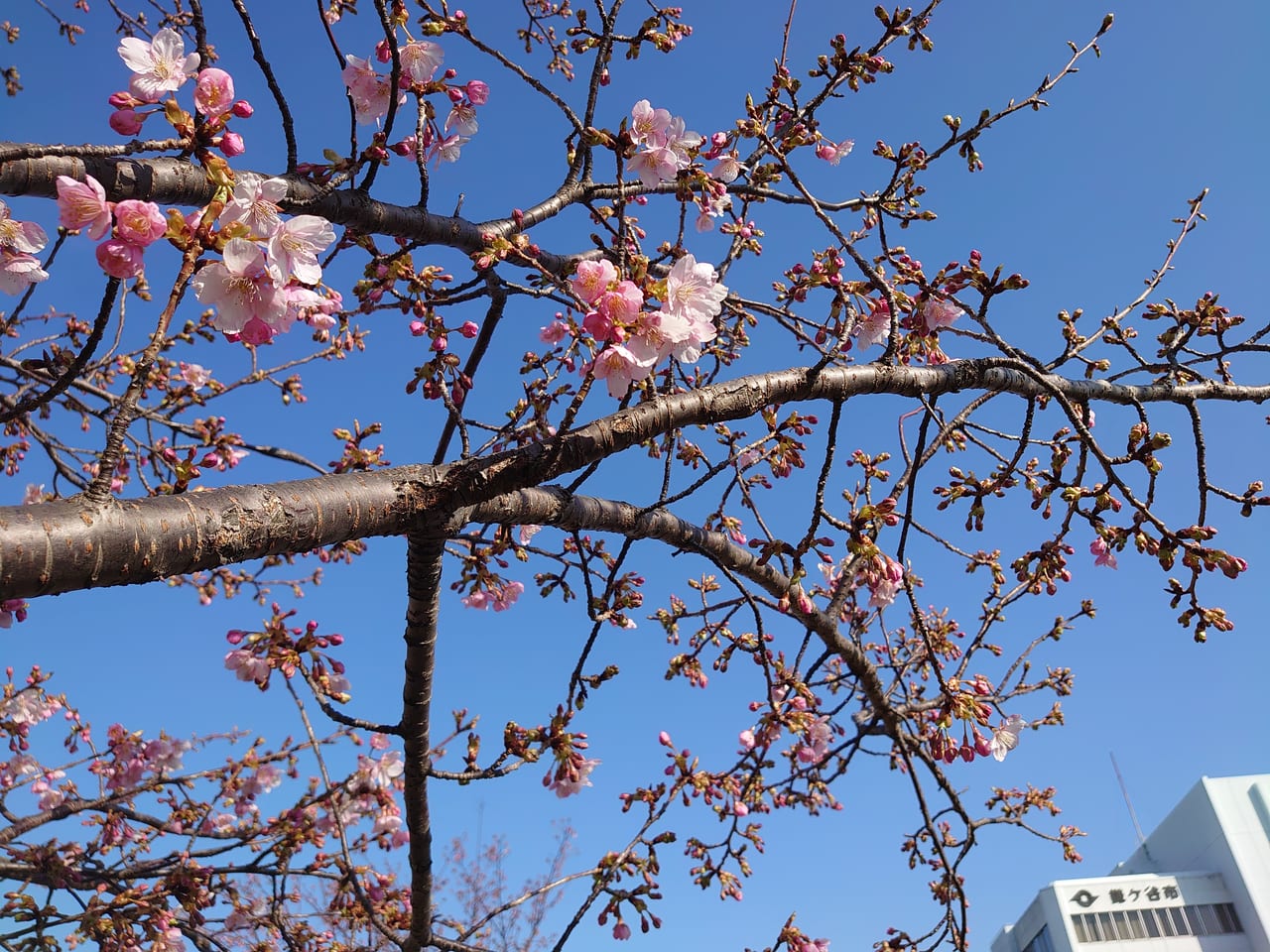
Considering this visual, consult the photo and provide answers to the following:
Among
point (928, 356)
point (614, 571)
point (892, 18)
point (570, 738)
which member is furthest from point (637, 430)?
point (892, 18)

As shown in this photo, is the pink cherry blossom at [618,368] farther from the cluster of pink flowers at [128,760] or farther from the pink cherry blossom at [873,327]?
the cluster of pink flowers at [128,760]

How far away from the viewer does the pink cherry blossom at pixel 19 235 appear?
167cm

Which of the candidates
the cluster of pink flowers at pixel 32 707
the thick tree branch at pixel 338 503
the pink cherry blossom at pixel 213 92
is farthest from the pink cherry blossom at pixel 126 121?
the cluster of pink flowers at pixel 32 707

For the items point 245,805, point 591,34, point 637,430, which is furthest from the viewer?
point 245,805

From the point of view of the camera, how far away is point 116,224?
51.3 inches

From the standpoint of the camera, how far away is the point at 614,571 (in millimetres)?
2387

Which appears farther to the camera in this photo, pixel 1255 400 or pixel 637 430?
pixel 1255 400

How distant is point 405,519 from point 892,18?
7.64 feet

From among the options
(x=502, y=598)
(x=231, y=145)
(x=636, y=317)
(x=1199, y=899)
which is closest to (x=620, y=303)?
(x=636, y=317)

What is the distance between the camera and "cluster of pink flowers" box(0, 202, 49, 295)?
66.2 inches

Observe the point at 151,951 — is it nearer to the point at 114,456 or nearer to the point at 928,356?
the point at 114,456

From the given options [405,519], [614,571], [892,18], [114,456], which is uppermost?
[892,18]

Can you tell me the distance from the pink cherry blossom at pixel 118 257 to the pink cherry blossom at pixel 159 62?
17.6 inches

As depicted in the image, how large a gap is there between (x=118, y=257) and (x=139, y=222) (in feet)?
0.22
